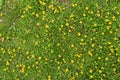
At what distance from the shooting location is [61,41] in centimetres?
607

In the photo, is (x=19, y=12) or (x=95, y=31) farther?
(x=19, y=12)

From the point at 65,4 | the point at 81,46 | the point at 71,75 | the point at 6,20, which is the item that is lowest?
the point at 71,75

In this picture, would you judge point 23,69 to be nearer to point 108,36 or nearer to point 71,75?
point 71,75

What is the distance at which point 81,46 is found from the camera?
5.95 metres

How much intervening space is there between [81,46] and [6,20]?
86.4 inches

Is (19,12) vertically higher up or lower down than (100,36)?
higher up

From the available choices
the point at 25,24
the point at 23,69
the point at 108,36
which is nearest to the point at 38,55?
the point at 23,69

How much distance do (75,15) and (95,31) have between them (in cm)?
68

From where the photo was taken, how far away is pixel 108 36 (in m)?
5.91

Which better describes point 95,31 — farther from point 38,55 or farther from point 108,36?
point 38,55

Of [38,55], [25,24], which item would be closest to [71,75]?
[38,55]

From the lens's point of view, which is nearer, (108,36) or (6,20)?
(108,36)

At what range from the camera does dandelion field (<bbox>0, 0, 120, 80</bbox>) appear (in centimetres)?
580

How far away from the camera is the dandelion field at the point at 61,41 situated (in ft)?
19.0
